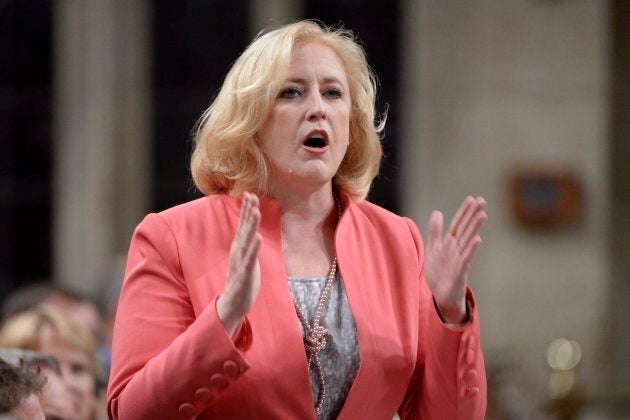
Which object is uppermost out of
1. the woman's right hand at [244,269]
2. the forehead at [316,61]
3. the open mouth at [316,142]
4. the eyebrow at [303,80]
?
the forehead at [316,61]

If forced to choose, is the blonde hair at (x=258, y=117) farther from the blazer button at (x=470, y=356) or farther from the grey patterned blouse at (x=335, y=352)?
the blazer button at (x=470, y=356)

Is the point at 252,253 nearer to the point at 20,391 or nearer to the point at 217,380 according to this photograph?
the point at 217,380

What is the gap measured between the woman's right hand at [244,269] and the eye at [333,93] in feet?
1.42

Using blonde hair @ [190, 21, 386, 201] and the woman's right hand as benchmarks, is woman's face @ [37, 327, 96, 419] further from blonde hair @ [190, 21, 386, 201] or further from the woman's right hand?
the woman's right hand

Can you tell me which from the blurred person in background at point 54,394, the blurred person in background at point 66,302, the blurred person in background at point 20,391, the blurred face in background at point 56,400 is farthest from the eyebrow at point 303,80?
the blurred person in background at point 66,302

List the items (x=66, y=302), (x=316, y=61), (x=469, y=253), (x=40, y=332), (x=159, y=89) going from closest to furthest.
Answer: (x=469, y=253)
(x=316, y=61)
(x=40, y=332)
(x=66, y=302)
(x=159, y=89)

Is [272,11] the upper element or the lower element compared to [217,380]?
upper

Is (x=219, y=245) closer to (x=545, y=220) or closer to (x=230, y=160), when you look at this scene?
(x=230, y=160)

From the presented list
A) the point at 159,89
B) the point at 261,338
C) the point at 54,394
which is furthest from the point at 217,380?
the point at 159,89

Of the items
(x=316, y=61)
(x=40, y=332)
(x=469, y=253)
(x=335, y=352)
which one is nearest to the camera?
(x=469, y=253)

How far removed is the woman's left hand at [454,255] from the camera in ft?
8.97

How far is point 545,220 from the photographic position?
337 inches

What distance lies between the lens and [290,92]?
2928 millimetres

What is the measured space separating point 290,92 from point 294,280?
39cm
